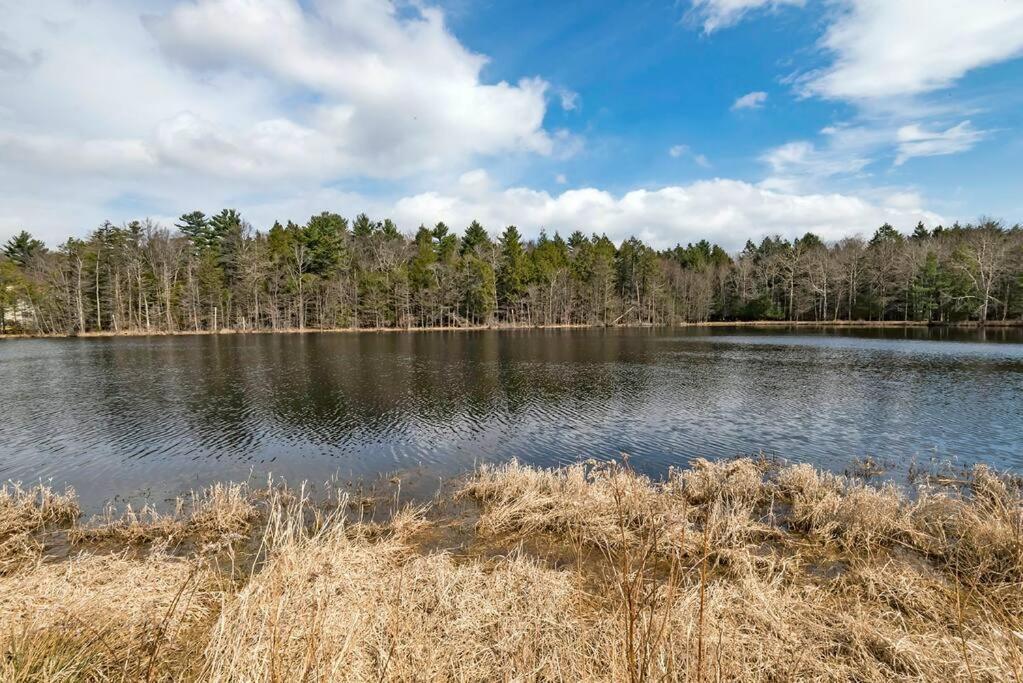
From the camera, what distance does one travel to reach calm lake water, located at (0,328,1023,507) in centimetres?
1706

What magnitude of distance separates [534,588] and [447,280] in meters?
84.7

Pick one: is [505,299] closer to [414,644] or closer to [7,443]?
[7,443]

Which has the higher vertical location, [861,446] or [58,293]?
[58,293]

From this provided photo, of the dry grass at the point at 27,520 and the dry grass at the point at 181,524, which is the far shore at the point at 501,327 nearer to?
the dry grass at the point at 27,520

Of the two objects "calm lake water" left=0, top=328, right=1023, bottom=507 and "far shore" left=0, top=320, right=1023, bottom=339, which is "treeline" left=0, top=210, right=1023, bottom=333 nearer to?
"far shore" left=0, top=320, right=1023, bottom=339

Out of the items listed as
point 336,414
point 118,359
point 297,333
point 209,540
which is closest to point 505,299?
point 297,333

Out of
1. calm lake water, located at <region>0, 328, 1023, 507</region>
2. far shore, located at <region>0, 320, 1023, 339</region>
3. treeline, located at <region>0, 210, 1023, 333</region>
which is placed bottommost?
calm lake water, located at <region>0, 328, 1023, 507</region>

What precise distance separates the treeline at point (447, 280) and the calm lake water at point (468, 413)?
41.1 metres

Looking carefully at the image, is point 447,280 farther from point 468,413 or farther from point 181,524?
point 181,524

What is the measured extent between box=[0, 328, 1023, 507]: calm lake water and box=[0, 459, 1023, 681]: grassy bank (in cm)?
348

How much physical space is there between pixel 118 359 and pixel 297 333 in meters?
37.5

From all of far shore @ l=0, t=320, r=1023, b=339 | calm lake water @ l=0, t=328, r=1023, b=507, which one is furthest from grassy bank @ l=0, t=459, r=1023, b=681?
far shore @ l=0, t=320, r=1023, b=339

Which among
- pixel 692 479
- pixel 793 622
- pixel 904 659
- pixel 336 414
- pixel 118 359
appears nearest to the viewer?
pixel 904 659

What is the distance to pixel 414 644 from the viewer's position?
5.30 m
